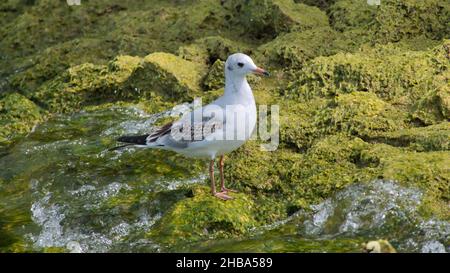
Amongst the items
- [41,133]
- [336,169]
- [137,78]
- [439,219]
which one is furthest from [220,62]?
[439,219]

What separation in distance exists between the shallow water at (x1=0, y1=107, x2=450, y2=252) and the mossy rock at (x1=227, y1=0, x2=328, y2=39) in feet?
6.78

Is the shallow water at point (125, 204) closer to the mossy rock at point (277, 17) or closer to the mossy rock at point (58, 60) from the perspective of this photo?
the mossy rock at point (58, 60)

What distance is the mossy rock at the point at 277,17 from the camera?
406 inches

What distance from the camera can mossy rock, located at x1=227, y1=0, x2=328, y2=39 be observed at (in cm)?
1031

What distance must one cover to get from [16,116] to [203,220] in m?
4.06

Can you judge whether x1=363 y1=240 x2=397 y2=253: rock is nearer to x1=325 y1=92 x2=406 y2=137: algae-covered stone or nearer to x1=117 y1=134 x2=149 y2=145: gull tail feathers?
x1=325 y1=92 x2=406 y2=137: algae-covered stone

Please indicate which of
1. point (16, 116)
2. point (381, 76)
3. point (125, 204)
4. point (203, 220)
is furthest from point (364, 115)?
point (16, 116)

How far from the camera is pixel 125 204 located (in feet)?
24.4

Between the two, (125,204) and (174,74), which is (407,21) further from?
(125,204)

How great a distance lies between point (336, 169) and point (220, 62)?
9.13ft

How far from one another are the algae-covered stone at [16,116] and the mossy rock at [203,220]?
3304mm

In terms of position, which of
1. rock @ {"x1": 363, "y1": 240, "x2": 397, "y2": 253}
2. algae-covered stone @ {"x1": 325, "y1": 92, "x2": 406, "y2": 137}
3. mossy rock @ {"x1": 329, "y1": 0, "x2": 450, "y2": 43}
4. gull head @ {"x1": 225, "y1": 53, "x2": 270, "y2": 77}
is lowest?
A: rock @ {"x1": 363, "y1": 240, "x2": 397, "y2": 253}

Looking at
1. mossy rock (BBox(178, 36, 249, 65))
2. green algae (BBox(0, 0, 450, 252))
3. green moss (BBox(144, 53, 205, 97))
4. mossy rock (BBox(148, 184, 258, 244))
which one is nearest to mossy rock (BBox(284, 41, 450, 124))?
green algae (BBox(0, 0, 450, 252))

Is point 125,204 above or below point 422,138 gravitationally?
below
